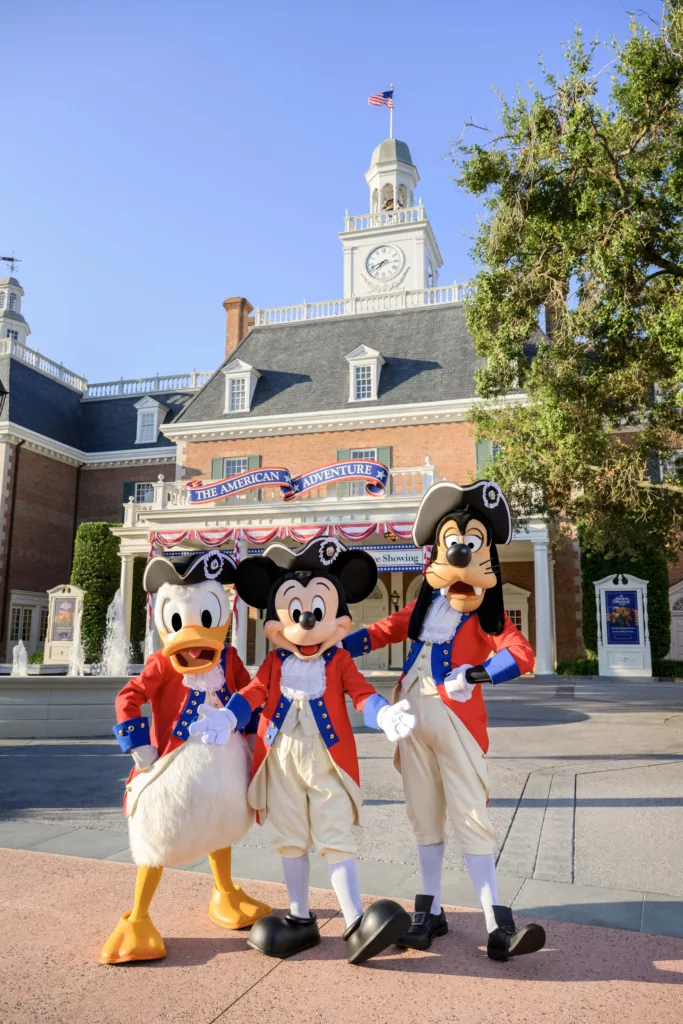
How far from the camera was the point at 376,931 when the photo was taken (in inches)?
120

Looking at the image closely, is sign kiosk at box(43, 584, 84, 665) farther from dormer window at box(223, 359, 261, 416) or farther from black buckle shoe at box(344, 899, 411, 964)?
black buckle shoe at box(344, 899, 411, 964)

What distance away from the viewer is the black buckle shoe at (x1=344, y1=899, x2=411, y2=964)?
3057 millimetres

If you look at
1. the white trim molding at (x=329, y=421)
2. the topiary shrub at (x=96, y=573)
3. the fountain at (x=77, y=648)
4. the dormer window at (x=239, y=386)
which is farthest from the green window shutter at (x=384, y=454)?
the fountain at (x=77, y=648)

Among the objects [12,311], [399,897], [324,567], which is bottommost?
[399,897]

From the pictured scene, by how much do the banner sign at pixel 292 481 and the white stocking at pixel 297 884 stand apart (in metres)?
15.8

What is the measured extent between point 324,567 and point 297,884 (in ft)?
4.89

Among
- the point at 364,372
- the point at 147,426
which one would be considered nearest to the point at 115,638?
the point at 147,426

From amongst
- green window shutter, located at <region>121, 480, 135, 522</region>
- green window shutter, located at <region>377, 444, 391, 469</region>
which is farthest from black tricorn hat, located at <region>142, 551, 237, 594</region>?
green window shutter, located at <region>121, 480, 135, 522</region>

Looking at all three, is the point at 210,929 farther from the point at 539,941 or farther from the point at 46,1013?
the point at 539,941

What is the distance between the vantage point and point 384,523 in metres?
18.1

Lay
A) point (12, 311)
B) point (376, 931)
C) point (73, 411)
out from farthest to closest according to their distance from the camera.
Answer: point (12, 311), point (73, 411), point (376, 931)

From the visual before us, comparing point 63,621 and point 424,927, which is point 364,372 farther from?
point 424,927

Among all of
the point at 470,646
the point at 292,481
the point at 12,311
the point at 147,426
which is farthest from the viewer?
the point at 12,311

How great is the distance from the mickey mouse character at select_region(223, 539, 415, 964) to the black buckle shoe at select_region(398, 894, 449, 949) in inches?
9.9
